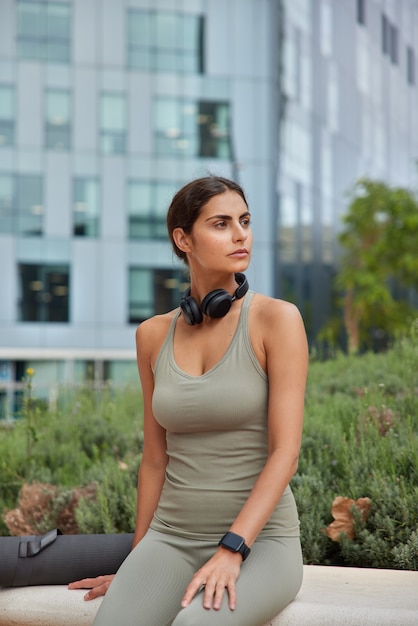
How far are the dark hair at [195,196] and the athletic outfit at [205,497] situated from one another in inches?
16.4

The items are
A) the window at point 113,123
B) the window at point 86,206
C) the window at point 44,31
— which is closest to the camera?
the window at point 86,206

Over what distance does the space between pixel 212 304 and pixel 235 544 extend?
0.87m

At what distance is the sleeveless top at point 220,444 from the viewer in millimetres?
3053

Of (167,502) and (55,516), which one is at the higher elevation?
(167,502)

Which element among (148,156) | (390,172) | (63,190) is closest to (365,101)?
(390,172)

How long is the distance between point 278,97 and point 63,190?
369 inches

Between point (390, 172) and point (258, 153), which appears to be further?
point (390, 172)

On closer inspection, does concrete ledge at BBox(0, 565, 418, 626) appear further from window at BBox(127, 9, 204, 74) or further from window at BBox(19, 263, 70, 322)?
window at BBox(127, 9, 204, 74)

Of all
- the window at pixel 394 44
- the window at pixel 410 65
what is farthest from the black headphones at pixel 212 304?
the window at pixel 410 65

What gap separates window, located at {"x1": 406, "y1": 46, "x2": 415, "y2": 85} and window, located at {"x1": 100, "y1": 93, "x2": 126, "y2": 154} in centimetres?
2402

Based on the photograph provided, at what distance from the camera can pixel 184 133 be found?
3347 centimetres

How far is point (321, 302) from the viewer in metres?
38.7

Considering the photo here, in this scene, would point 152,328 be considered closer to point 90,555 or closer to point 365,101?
point 90,555

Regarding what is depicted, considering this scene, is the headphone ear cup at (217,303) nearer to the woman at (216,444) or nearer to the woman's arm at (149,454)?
the woman at (216,444)
